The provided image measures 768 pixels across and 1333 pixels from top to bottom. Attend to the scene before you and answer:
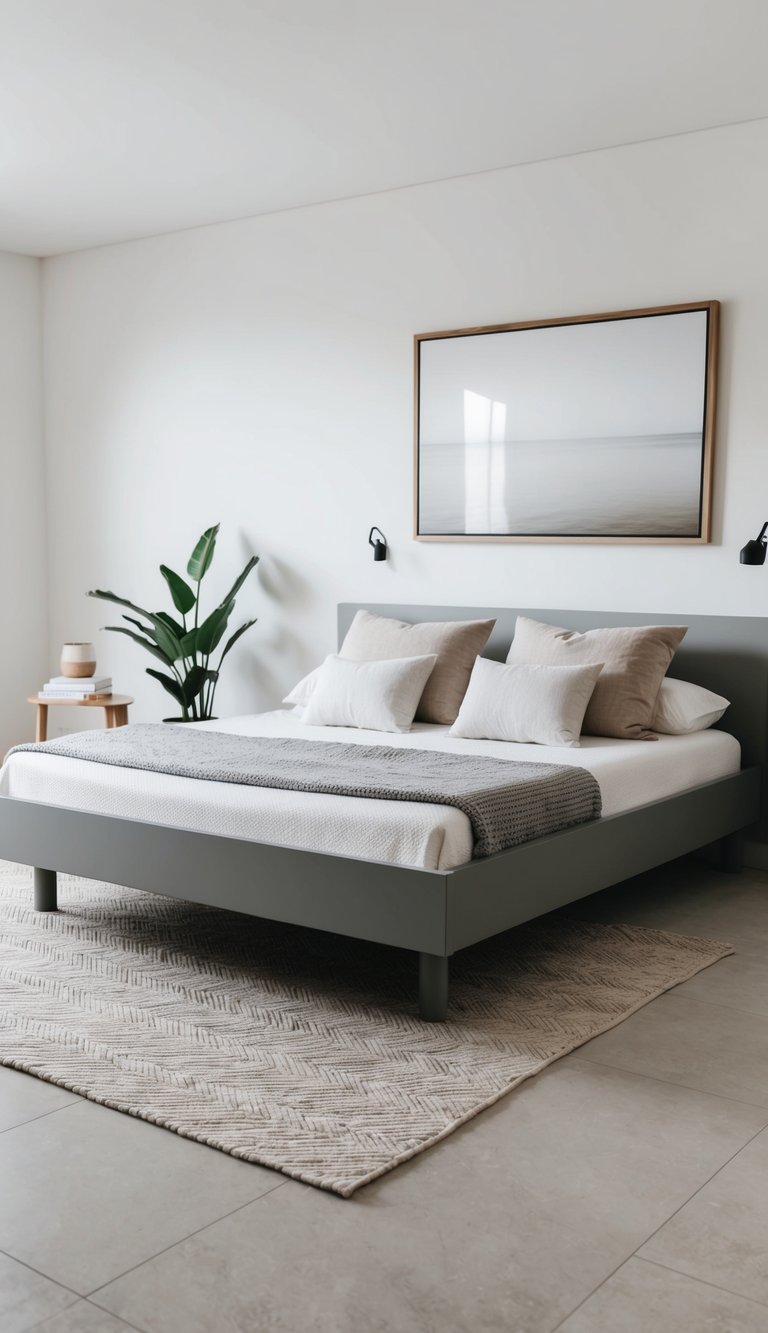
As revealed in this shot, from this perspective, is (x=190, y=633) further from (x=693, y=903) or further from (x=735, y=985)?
(x=735, y=985)

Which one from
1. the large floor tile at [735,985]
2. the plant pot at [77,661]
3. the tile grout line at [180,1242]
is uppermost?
the plant pot at [77,661]

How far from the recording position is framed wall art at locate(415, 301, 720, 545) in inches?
177

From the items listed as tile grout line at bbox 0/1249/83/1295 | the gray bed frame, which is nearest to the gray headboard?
the gray bed frame

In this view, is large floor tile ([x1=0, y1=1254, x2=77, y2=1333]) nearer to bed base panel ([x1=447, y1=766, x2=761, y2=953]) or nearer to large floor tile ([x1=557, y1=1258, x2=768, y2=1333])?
large floor tile ([x1=557, y1=1258, x2=768, y2=1333])

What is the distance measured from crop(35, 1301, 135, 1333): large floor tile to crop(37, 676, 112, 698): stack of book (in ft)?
13.2

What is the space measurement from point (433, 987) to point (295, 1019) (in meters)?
0.35

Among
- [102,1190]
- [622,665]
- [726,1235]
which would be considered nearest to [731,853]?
[622,665]

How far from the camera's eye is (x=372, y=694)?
14.7 feet

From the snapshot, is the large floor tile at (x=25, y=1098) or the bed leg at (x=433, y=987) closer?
the large floor tile at (x=25, y=1098)

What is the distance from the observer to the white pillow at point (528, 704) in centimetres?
403

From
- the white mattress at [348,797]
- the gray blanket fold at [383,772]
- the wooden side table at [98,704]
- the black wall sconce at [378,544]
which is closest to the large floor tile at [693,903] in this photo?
the white mattress at [348,797]

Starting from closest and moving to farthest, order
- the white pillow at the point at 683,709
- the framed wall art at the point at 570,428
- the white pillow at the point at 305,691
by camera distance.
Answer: the white pillow at the point at 683,709 → the framed wall art at the point at 570,428 → the white pillow at the point at 305,691

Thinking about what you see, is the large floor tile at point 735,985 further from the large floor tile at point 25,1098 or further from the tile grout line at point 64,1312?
the tile grout line at point 64,1312

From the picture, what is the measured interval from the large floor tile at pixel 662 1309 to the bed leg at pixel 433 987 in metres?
1.05
